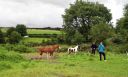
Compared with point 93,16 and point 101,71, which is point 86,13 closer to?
point 93,16

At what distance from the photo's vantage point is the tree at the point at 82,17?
104 meters

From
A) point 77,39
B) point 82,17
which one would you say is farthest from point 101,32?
point 82,17

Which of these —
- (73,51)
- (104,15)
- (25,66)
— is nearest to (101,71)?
(25,66)

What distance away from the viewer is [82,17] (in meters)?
106

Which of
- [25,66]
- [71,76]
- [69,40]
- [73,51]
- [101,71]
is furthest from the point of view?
[69,40]

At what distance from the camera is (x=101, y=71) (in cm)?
2933

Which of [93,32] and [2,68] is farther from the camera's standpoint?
[93,32]

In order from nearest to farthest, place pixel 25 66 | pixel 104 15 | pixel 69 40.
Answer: pixel 25 66, pixel 69 40, pixel 104 15

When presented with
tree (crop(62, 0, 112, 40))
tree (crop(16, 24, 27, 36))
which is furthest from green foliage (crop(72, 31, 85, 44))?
tree (crop(16, 24, 27, 36))

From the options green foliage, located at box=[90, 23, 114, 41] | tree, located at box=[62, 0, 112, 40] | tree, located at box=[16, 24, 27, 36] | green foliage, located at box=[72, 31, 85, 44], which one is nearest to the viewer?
green foliage, located at box=[90, 23, 114, 41]

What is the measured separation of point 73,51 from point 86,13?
50152mm

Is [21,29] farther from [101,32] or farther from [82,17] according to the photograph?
[101,32]

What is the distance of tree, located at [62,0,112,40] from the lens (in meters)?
104

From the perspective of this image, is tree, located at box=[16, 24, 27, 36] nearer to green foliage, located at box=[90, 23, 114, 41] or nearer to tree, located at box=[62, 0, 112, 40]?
tree, located at box=[62, 0, 112, 40]
